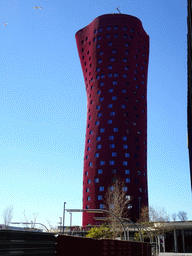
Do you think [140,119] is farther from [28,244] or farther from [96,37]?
[28,244]

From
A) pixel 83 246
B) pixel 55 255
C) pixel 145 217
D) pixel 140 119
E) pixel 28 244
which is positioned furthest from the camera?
pixel 140 119

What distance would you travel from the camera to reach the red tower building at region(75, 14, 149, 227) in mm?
74312

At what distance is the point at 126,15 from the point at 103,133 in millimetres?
35398

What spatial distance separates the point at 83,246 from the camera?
34.7ft

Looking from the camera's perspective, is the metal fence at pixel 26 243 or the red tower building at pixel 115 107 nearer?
the metal fence at pixel 26 243

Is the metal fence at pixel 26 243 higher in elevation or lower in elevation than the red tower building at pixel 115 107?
lower

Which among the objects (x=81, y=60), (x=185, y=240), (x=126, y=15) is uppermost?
(x=126, y=15)

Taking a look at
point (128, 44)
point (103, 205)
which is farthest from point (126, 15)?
point (103, 205)

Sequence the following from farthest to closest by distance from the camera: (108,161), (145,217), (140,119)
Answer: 1. (140,119)
2. (108,161)
3. (145,217)

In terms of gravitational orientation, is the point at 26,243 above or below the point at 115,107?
below

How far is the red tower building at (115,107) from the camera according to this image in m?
74.3

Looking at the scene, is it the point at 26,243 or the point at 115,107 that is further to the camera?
the point at 115,107

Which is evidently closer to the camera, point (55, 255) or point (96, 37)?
point (55, 255)

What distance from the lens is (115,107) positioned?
261 ft
